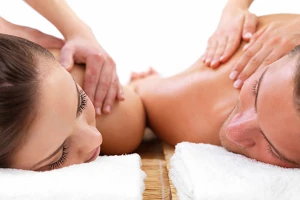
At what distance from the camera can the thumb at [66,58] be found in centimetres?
141

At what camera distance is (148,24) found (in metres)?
2.27

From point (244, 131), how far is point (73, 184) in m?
0.44

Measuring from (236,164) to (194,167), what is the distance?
114 millimetres

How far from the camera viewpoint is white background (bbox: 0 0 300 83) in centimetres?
214

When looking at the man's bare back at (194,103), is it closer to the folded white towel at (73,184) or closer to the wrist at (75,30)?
the wrist at (75,30)

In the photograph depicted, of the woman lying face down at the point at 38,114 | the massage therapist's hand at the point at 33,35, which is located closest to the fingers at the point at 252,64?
the woman lying face down at the point at 38,114

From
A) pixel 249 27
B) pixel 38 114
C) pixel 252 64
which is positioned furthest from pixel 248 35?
pixel 38 114

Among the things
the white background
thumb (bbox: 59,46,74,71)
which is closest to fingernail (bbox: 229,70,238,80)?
thumb (bbox: 59,46,74,71)

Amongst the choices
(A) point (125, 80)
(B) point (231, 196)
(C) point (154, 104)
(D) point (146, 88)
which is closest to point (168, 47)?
(A) point (125, 80)

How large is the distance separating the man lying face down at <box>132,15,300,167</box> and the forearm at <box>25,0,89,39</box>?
352 millimetres

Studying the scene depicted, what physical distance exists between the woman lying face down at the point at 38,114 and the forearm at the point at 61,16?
486 mm

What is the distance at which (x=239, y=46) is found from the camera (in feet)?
5.08

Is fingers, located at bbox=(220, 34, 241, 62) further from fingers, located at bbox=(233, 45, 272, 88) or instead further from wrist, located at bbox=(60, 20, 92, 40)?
wrist, located at bbox=(60, 20, 92, 40)

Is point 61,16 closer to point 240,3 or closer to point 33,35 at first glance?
point 33,35
